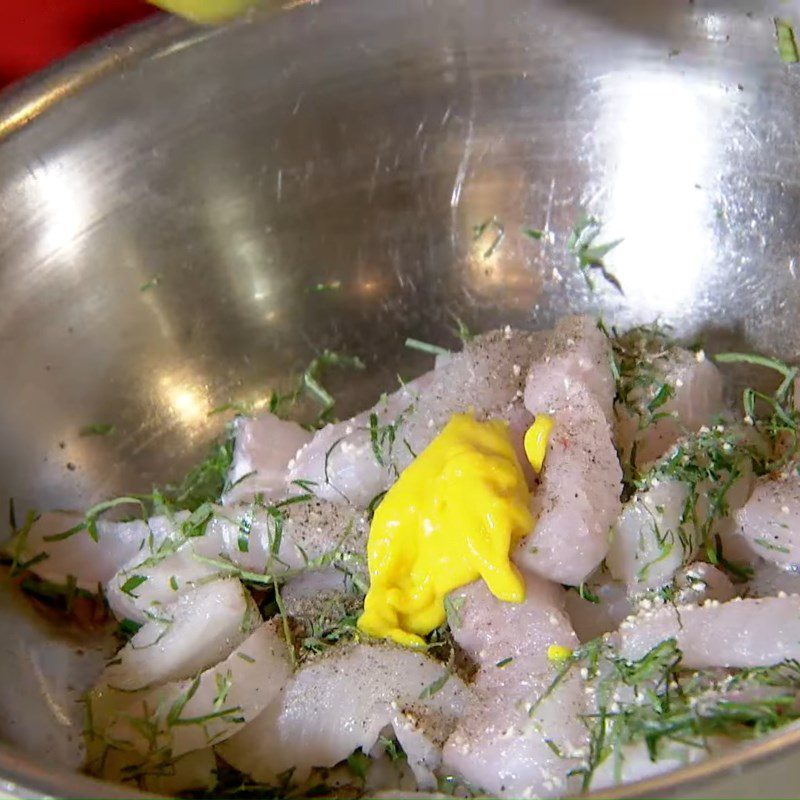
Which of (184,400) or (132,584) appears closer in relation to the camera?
(132,584)

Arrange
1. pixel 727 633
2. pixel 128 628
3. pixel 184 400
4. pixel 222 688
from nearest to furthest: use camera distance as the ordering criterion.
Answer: pixel 727 633 < pixel 222 688 < pixel 128 628 < pixel 184 400

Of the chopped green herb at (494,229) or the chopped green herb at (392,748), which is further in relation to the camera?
the chopped green herb at (494,229)

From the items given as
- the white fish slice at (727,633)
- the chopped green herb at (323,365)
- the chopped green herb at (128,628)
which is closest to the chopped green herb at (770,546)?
the white fish slice at (727,633)

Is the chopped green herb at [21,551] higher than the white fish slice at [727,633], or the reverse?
the chopped green herb at [21,551]

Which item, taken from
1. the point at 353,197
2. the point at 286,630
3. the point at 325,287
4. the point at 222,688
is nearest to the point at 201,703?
the point at 222,688

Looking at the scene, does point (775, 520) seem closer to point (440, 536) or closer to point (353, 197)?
point (440, 536)

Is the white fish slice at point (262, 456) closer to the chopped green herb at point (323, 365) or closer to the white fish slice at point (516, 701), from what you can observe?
the chopped green herb at point (323, 365)
